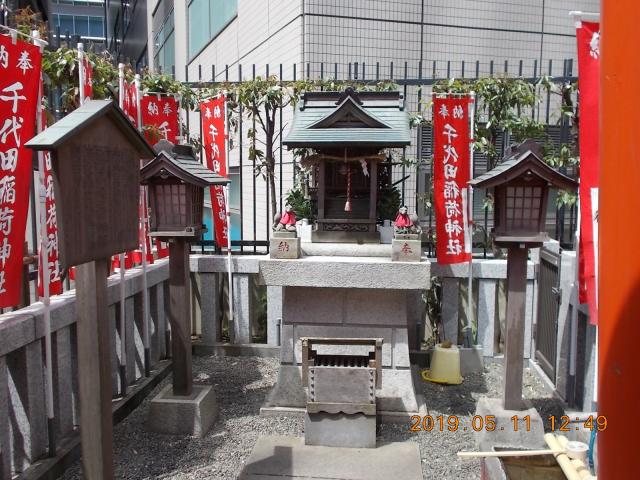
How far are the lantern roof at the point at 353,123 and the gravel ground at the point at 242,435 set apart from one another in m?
2.97

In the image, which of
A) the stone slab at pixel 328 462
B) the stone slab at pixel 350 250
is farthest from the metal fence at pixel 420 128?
the stone slab at pixel 328 462

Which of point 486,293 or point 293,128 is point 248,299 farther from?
point 486,293

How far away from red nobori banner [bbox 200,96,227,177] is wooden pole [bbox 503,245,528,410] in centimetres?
408

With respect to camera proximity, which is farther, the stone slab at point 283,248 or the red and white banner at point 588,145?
the stone slab at point 283,248

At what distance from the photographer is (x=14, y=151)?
3.89 metres

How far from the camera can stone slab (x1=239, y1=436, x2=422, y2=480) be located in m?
4.59

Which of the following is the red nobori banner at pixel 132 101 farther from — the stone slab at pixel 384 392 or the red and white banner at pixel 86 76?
the stone slab at pixel 384 392

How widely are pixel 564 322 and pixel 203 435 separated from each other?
4.04 meters

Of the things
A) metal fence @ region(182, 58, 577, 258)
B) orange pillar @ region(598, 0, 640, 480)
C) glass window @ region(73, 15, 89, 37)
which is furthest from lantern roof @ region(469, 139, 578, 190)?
glass window @ region(73, 15, 89, 37)

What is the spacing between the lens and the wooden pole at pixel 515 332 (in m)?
4.96

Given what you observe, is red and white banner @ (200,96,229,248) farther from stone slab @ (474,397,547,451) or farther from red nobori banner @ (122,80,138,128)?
stone slab @ (474,397,547,451)

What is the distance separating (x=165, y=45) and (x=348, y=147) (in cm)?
2088

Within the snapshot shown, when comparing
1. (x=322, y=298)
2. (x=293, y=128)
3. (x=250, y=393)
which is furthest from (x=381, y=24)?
(x=250, y=393)
